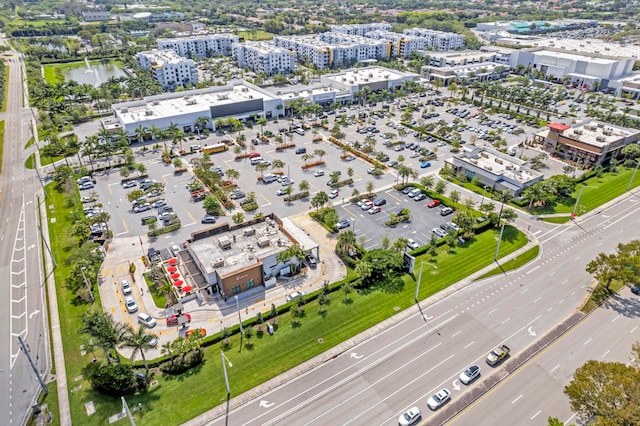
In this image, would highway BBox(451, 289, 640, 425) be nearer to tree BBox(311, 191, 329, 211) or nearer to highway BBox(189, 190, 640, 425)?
highway BBox(189, 190, 640, 425)

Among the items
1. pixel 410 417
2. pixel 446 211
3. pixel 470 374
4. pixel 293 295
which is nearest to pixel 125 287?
pixel 293 295

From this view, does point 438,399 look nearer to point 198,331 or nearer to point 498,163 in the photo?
point 198,331

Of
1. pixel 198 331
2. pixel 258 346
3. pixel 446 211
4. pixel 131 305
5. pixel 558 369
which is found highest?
pixel 198 331

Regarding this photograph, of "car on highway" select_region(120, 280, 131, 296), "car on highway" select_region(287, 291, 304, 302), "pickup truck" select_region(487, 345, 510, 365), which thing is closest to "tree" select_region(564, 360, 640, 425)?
"pickup truck" select_region(487, 345, 510, 365)

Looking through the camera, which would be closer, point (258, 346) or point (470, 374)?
point (470, 374)

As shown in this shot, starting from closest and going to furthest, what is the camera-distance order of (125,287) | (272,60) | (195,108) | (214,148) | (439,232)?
1. (125,287)
2. (439,232)
3. (214,148)
4. (195,108)
5. (272,60)

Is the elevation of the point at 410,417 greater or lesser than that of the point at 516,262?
greater
